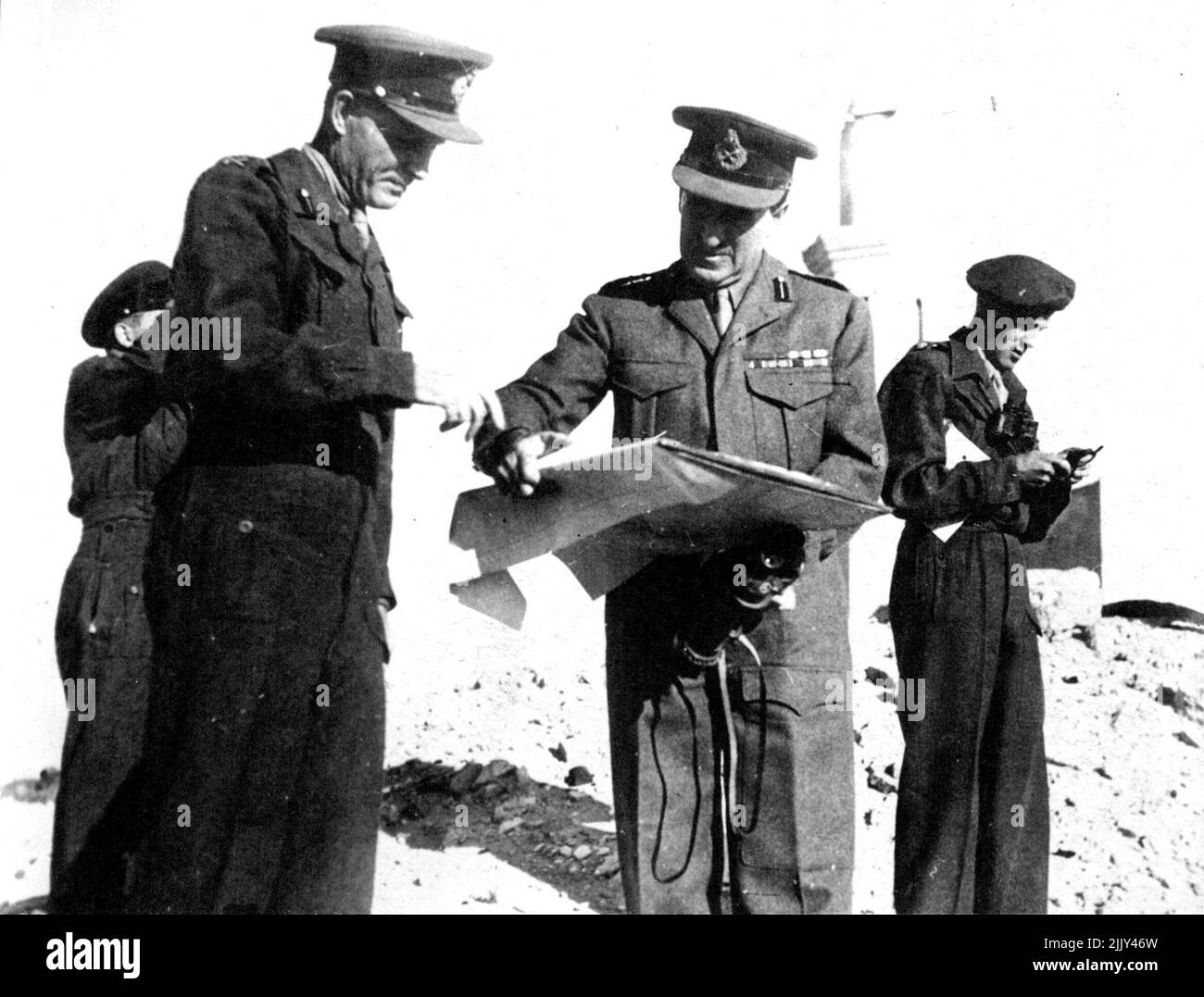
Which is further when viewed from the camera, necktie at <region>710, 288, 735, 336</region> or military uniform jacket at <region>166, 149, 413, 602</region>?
necktie at <region>710, 288, 735, 336</region>

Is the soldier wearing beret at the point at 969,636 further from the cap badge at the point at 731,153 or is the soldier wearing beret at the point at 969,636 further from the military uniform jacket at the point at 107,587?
the military uniform jacket at the point at 107,587

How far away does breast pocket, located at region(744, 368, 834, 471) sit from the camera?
405 cm

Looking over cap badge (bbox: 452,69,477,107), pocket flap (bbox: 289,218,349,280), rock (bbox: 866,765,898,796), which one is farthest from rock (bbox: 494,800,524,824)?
cap badge (bbox: 452,69,477,107)

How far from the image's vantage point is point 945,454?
4496 millimetres

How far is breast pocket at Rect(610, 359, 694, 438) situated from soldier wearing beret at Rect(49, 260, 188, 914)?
1.03 metres

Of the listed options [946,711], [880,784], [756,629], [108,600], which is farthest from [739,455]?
[108,600]

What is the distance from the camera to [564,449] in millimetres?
3875

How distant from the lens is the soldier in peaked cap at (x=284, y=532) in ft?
12.3

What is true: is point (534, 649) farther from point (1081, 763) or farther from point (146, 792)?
point (1081, 763)

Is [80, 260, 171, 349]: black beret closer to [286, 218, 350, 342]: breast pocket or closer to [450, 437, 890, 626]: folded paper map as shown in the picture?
[286, 218, 350, 342]: breast pocket

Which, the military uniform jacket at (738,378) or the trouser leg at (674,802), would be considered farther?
the military uniform jacket at (738,378)

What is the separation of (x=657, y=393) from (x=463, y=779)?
112 cm

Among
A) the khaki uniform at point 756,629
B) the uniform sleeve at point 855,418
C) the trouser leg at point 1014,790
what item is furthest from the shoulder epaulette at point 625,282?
the trouser leg at point 1014,790
